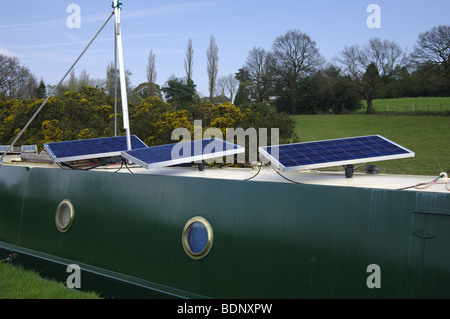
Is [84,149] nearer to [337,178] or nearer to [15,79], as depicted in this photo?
[337,178]

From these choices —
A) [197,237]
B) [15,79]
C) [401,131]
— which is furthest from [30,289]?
[15,79]

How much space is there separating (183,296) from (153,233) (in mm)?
767

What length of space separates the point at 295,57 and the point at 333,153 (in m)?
43.4

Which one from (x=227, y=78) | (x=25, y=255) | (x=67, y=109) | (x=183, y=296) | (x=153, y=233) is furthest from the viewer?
(x=227, y=78)

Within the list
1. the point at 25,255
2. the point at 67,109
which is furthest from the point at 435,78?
the point at 25,255

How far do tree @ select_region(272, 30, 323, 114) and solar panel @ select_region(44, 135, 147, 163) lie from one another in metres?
39.5

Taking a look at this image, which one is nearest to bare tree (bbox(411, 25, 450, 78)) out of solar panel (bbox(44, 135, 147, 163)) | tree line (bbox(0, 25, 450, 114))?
tree line (bbox(0, 25, 450, 114))

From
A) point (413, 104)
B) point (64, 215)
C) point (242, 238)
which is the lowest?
point (64, 215)

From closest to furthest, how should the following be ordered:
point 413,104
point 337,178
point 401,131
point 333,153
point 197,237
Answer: point 197,237 → point 333,153 → point 337,178 → point 401,131 → point 413,104

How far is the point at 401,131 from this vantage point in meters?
29.2

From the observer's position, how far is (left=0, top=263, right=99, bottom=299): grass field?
461 centimetres

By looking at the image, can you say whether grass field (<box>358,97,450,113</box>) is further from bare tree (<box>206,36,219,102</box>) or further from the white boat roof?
the white boat roof

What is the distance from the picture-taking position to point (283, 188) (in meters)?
3.94
